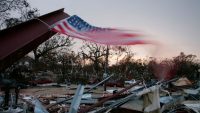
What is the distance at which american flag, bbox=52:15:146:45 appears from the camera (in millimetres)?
5604

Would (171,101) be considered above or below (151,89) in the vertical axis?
below

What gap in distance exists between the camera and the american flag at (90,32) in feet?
18.4

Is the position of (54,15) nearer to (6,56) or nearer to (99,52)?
(6,56)

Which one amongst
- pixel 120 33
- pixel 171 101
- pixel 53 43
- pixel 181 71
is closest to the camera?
pixel 120 33

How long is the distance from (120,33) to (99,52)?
4872cm

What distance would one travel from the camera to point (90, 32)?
658 centimetres

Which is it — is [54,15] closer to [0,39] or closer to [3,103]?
[0,39]

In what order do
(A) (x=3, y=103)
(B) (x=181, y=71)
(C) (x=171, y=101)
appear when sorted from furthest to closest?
1. (B) (x=181, y=71)
2. (A) (x=3, y=103)
3. (C) (x=171, y=101)

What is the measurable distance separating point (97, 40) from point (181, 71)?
36.2 m

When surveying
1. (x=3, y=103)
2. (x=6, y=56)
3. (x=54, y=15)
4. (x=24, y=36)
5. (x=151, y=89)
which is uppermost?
(x=54, y=15)

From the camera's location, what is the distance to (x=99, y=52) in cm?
5478

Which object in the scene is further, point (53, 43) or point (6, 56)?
point (53, 43)

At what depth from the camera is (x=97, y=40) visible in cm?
566

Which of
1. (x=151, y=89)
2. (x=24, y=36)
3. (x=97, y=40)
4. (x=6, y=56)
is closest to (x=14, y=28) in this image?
(x=24, y=36)
